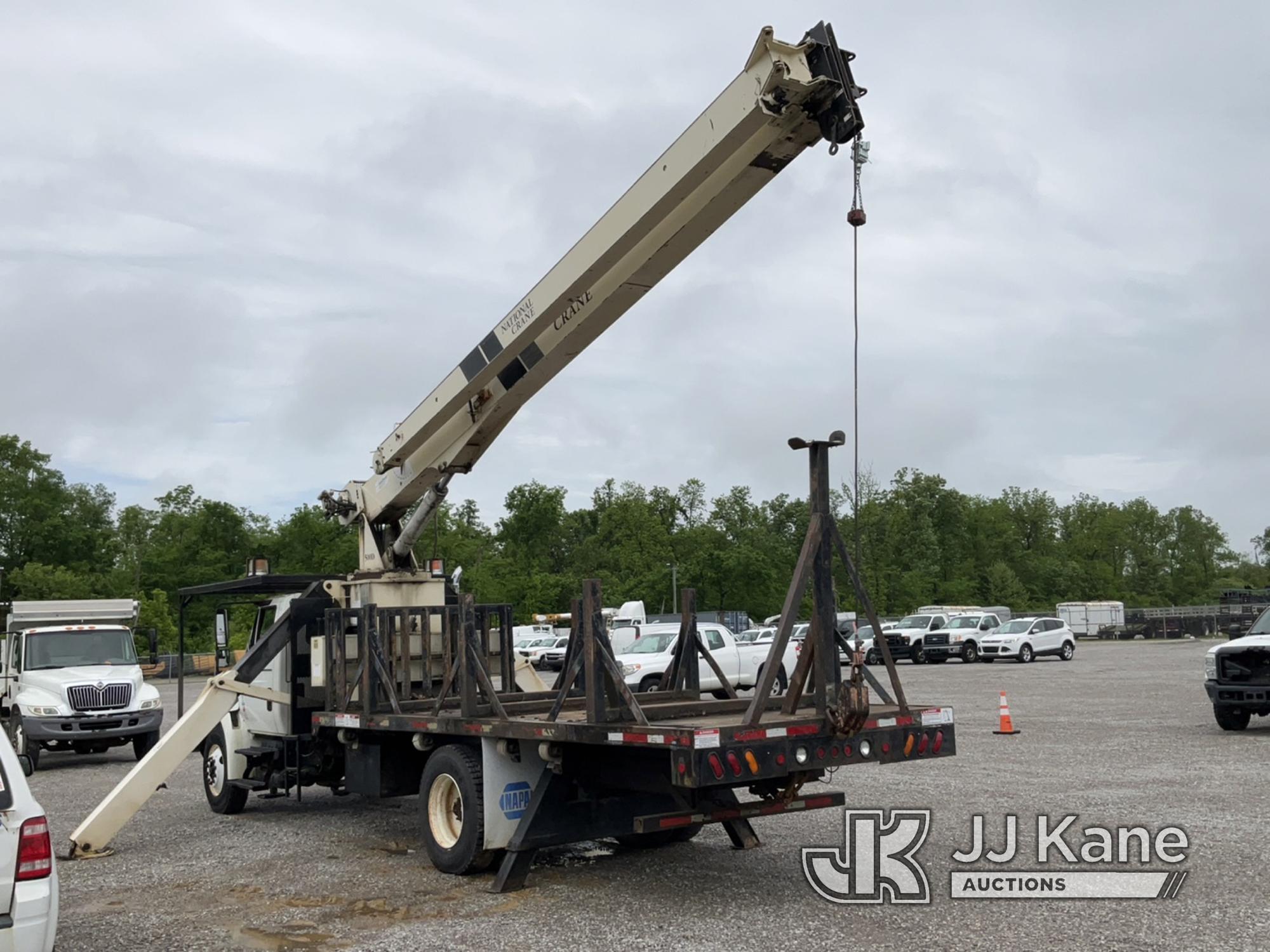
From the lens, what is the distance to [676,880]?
8219mm

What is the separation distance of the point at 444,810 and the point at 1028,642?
3362cm

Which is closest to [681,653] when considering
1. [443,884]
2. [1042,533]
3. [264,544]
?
[443,884]

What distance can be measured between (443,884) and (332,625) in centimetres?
320

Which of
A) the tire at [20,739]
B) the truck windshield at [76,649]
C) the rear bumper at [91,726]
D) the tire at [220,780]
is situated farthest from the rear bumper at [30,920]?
the truck windshield at [76,649]

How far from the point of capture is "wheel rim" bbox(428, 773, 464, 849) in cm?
862

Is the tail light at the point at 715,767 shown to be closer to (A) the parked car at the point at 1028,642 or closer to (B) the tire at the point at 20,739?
(B) the tire at the point at 20,739

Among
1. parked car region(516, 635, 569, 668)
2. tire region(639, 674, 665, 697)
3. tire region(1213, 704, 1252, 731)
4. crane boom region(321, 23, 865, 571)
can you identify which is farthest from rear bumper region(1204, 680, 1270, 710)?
parked car region(516, 635, 569, 668)

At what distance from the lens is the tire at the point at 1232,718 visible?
53.5 feet

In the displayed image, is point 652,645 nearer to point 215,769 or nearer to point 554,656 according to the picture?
point 215,769

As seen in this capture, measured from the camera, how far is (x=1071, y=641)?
40.4 metres

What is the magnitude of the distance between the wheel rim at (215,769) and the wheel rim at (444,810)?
13.4 feet

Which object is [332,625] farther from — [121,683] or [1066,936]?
[121,683]

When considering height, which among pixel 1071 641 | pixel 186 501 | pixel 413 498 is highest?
pixel 186 501

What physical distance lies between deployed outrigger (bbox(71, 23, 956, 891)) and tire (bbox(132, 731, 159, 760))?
216 inches
